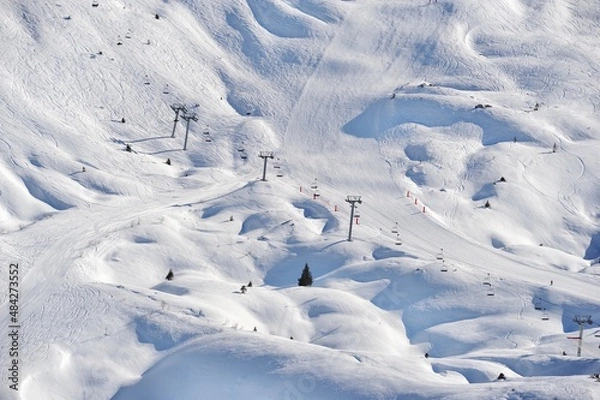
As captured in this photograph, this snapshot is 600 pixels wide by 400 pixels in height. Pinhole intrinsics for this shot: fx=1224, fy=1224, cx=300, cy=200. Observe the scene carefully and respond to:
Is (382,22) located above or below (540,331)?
above

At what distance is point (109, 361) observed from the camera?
66.9m

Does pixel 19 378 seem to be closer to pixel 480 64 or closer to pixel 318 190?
pixel 318 190

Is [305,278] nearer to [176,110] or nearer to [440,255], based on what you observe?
[440,255]

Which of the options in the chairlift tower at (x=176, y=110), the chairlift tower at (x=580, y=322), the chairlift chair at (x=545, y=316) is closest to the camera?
the chairlift tower at (x=580, y=322)

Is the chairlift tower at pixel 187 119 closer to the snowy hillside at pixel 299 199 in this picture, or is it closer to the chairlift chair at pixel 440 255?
the snowy hillside at pixel 299 199

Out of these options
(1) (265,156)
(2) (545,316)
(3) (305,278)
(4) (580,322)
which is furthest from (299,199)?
(4) (580,322)

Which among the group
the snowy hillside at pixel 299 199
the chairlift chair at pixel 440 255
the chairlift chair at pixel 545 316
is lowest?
the chairlift chair at pixel 545 316

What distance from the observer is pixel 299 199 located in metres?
92.8

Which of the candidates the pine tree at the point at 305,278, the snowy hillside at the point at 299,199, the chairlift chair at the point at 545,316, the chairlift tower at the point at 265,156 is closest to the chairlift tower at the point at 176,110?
the snowy hillside at the point at 299,199

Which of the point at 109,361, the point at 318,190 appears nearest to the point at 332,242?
the point at 318,190

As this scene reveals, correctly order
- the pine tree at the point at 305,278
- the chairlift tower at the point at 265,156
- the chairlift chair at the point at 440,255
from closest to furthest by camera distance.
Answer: the pine tree at the point at 305,278 → the chairlift chair at the point at 440,255 → the chairlift tower at the point at 265,156

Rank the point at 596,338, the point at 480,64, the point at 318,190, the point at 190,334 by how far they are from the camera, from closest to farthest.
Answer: the point at 190,334
the point at 596,338
the point at 318,190
the point at 480,64

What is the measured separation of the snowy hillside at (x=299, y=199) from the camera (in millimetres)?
67562

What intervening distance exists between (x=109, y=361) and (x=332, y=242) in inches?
939
